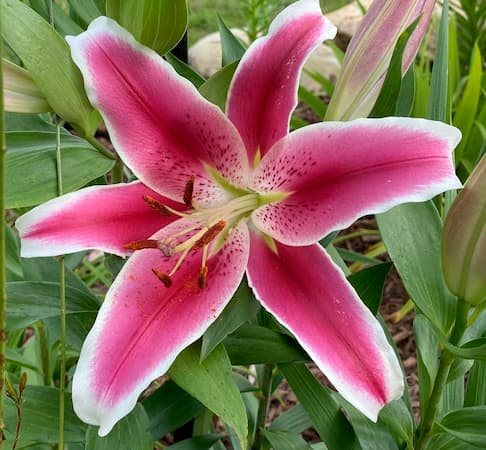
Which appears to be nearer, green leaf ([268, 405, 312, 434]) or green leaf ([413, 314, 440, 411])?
green leaf ([413, 314, 440, 411])

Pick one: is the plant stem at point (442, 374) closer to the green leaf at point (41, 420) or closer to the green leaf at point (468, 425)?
the green leaf at point (468, 425)

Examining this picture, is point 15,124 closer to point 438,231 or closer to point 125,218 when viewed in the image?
point 125,218

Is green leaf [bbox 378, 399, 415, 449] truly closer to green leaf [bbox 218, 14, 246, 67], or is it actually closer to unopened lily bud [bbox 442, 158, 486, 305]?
unopened lily bud [bbox 442, 158, 486, 305]

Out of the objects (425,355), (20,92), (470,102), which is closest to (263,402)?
(425,355)

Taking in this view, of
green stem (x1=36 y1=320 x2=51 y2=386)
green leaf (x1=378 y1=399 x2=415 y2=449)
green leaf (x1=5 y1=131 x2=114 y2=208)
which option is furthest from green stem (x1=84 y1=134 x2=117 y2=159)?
green stem (x1=36 y1=320 x2=51 y2=386)

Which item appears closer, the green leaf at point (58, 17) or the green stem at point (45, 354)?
the green leaf at point (58, 17)

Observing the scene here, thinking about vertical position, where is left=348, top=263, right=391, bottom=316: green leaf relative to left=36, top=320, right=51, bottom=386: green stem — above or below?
above

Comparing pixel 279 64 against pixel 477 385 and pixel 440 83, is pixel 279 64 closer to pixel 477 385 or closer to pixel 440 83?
pixel 440 83

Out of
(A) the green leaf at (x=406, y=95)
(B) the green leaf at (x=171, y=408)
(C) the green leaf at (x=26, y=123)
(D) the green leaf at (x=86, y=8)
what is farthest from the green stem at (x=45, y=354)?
(A) the green leaf at (x=406, y=95)
